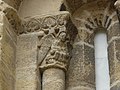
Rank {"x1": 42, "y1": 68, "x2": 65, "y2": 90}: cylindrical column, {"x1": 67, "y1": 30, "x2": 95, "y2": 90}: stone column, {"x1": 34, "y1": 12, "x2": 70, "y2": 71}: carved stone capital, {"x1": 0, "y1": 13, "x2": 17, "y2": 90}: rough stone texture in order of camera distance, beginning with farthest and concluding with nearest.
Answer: {"x1": 67, "y1": 30, "x2": 95, "y2": 90}: stone column < {"x1": 34, "y1": 12, "x2": 70, "y2": 71}: carved stone capital < {"x1": 42, "y1": 68, "x2": 65, "y2": 90}: cylindrical column < {"x1": 0, "y1": 13, "x2": 17, "y2": 90}: rough stone texture

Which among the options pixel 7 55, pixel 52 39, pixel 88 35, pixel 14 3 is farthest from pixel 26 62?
pixel 88 35

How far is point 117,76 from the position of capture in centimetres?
405

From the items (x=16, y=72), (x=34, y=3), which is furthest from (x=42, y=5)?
(x=16, y=72)

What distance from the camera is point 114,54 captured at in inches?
165

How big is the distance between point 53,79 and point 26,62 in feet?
0.90

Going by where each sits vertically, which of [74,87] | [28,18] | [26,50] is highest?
[28,18]

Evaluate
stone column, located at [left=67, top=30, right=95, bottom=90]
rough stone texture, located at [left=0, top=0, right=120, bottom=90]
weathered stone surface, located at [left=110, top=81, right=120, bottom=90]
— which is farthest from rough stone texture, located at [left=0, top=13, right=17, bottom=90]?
weathered stone surface, located at [left=110, top=81, right=120, bottom=90]

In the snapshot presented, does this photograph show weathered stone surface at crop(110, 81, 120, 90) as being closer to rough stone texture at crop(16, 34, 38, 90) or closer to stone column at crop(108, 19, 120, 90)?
stone column at crop(108, 19, 120, 90)

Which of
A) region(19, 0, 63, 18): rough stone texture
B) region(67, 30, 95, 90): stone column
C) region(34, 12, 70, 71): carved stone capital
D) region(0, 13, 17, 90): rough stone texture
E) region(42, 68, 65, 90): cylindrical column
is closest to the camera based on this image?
region(0, 13, 17, 90): rough stone texture

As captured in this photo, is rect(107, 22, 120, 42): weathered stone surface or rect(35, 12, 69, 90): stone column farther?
rect(107, 22, 120, 42): weathered stone surface

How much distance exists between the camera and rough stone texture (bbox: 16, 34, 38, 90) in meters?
3.91

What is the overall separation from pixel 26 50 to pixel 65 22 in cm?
39

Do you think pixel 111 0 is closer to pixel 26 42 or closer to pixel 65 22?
pixel 65 22

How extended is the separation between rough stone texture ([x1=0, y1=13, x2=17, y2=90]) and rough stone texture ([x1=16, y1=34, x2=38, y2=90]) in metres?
0.05
